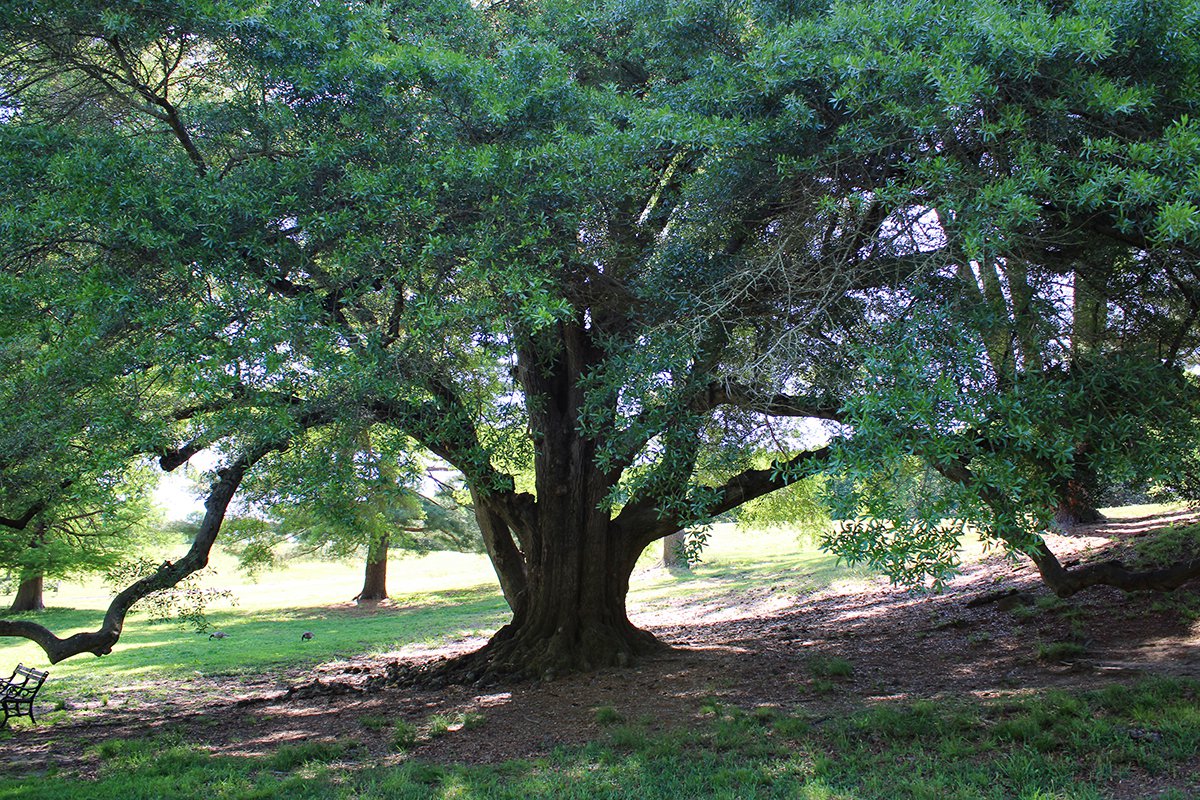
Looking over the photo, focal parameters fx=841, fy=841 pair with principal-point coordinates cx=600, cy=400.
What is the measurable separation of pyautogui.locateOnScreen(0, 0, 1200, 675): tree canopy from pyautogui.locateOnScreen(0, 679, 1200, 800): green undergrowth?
149 centimetres

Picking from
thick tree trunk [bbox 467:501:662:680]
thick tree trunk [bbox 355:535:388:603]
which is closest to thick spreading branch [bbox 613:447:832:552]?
thick tree trunk [bbox 467:501:662:680]

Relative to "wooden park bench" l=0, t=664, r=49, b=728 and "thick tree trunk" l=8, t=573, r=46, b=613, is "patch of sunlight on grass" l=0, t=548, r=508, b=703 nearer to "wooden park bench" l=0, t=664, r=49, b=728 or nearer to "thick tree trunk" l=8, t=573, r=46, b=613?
"thick tree trunk" l=8, t=573, r=46, b=613

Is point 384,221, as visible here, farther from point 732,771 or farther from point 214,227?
point 732,771

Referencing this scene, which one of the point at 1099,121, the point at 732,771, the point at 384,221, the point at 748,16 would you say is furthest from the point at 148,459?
the point at 1099,121

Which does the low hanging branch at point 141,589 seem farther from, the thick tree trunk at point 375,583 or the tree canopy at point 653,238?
the thick tree trunk at point 375,583

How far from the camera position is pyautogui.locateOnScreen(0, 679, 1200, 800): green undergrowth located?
5863 millimetres

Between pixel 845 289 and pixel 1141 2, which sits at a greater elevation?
pixel 1141 2

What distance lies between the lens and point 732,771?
653 cm

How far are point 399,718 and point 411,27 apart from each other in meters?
7.59

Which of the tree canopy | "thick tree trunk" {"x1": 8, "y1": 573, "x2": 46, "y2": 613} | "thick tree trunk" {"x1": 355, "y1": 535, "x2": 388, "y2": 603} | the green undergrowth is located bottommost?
the green undergrowth

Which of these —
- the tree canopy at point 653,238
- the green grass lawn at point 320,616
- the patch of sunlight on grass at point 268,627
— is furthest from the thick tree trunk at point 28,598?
the tree canopy at point 653,238

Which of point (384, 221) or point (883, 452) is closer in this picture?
point (883, 452)

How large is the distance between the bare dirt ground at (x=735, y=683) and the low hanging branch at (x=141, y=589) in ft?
3.63

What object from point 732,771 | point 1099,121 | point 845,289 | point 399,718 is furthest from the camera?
point 399,718
